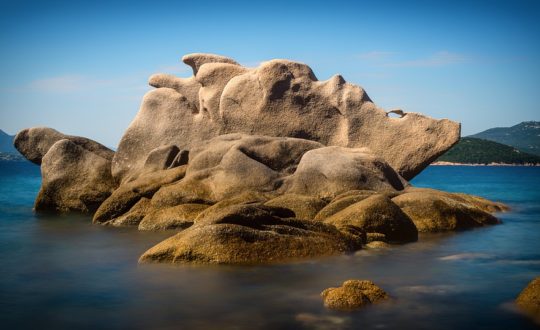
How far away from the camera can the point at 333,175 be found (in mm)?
19203

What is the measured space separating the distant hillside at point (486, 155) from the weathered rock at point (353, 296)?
143m

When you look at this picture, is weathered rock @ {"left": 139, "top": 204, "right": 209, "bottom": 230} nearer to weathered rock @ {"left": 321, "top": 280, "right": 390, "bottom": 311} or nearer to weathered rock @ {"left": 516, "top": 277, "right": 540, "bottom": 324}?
weathered rock @ {"left": 321, "top": 280, "right": 390, "bottom": 311}

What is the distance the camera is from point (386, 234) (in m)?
14.7

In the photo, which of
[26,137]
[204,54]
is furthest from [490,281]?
[26,137]

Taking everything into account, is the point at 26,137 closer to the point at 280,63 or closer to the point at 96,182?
the point at 96,182

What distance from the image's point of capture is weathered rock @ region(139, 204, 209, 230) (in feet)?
56.4

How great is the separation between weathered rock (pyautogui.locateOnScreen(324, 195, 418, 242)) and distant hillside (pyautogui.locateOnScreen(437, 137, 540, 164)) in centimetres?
13684

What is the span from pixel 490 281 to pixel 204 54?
18734mm

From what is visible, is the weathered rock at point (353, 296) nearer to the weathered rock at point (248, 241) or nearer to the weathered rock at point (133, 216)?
the weathered rock at point (248, 241)

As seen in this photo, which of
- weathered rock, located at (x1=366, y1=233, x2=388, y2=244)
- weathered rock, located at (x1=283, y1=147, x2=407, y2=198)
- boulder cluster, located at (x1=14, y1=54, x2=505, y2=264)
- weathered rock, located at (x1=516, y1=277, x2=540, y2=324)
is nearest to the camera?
weathered rock, located at (x1=516, y1=277, x2=540, y2=324)

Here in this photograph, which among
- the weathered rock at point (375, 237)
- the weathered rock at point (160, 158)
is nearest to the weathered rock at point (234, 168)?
the weathered rock at point (160, 158)

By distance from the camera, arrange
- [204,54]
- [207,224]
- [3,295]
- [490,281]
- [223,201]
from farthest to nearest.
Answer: [204,54]
[223,201]
[207,224]
[490,281]
[3,295]

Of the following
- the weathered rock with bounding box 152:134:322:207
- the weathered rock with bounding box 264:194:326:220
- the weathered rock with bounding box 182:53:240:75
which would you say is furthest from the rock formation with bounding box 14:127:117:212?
the weathered rock with bounding box 264:194:326:220

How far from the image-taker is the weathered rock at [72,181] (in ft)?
77.3
